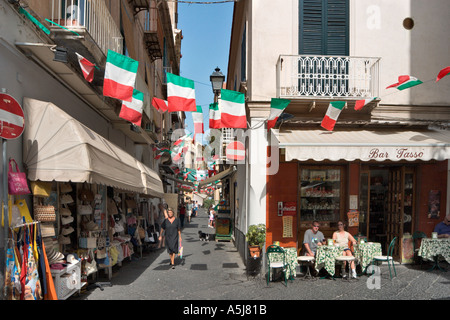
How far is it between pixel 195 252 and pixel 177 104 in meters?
7.37

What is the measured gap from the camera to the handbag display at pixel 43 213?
652cm

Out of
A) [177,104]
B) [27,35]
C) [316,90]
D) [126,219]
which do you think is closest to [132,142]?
[126,219]

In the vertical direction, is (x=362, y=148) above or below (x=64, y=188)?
above

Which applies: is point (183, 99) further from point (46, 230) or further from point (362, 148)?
point (362, 148)

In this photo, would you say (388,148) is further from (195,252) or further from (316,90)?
(195,252)

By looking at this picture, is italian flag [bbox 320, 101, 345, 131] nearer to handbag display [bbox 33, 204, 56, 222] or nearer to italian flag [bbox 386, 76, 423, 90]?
italian flag [bbox 386, 76, 423, 90]

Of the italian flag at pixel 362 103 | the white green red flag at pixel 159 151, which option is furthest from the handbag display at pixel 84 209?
the white green red flag at pixel 159 151

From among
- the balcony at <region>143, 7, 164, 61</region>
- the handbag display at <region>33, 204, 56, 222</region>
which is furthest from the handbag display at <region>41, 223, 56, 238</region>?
the balcony at <region>143, 7, 164, 61</region>

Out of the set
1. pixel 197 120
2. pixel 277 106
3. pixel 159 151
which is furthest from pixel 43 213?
pixel 159 151

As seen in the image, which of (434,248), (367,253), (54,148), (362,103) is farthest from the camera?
(434,248)

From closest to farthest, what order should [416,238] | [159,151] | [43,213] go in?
1. [43,213]
2. [416,238]
3. [159,151]

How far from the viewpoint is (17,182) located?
5852 millimetres

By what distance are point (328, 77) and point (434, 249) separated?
17.4 feet

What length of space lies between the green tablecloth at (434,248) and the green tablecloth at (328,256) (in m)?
2.67
